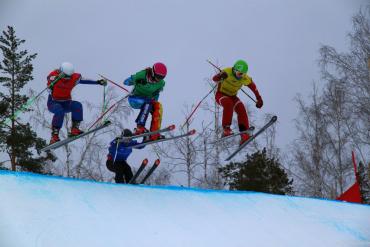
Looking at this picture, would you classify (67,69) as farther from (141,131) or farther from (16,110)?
(16,110)

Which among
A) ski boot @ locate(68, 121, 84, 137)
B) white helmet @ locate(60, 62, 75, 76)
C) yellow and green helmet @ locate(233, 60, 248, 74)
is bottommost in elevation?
ski boot @ locate(68, 121, 84, 137)

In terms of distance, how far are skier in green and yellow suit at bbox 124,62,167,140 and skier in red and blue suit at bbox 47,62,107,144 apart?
895 millimetres

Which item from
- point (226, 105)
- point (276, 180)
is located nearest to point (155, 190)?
point (226, 105)

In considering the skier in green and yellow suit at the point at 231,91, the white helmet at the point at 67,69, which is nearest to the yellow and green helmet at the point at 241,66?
the skier in green and yellow suit at the point at 231,91

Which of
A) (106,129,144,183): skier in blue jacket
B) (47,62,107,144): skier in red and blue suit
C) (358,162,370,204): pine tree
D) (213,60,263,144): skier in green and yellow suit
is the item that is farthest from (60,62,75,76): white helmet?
(358,162,370,204): pine tree

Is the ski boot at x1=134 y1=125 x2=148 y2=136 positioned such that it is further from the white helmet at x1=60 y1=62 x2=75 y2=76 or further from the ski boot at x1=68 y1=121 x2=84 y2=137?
the white helmet at x1=60 y1=62 x2=75 y2=76

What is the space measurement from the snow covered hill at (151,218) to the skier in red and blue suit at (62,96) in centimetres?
224

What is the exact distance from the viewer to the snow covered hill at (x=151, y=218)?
11.8 feet

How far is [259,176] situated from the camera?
18531mm

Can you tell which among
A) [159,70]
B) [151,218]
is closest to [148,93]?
[159,70]

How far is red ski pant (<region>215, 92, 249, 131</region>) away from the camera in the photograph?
8.05 meters

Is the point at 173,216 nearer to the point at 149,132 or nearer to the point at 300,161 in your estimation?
the point at 149,132

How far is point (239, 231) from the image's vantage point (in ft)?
16.6

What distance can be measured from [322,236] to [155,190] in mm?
2175
